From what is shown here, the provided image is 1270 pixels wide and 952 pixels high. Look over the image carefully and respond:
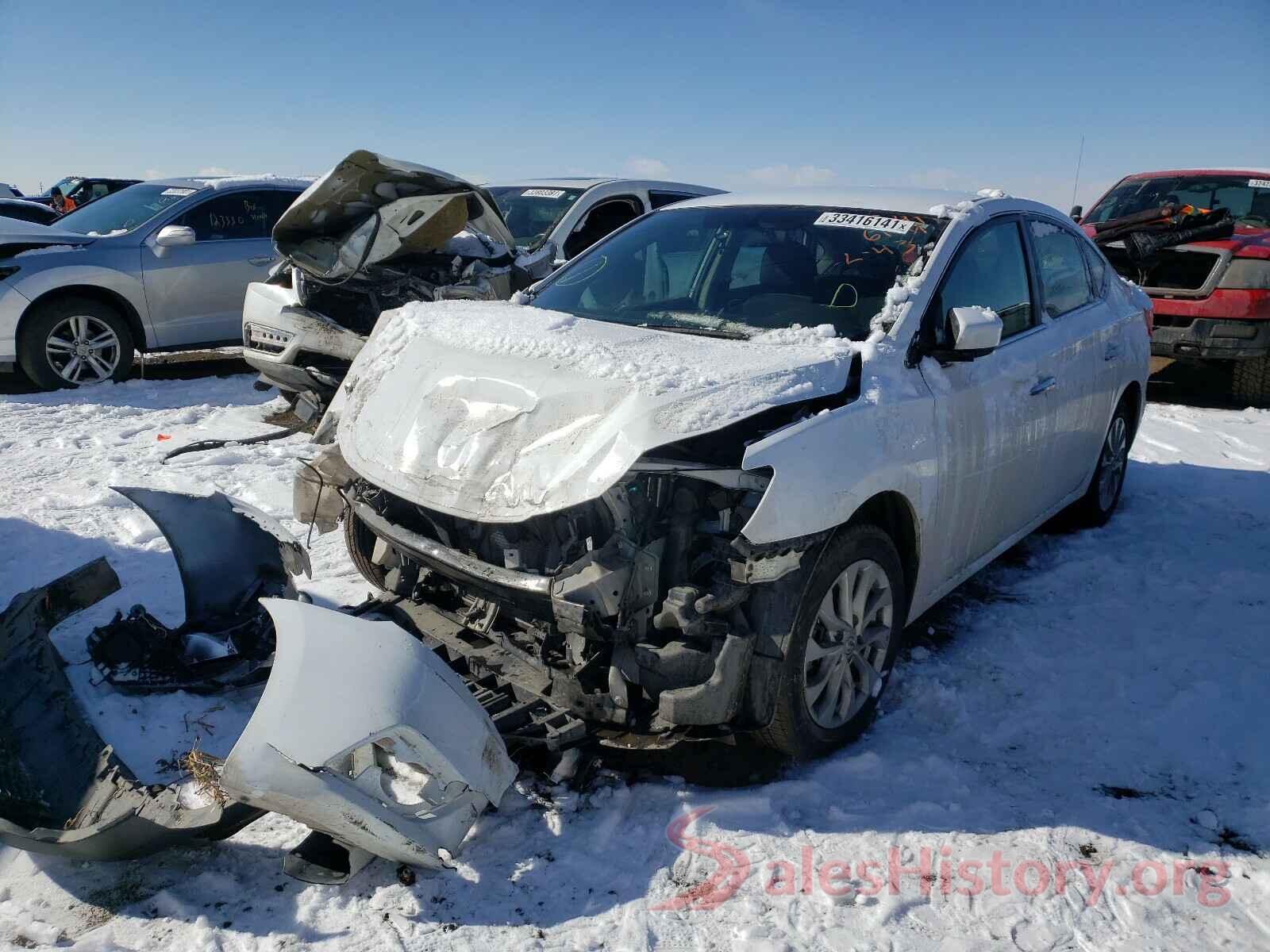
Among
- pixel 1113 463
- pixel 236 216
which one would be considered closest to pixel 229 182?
pixel 236 216

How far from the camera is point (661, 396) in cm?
272

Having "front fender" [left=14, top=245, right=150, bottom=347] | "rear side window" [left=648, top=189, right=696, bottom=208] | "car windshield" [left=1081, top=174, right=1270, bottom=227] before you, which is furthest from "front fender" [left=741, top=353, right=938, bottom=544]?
"car windshield" [left=1081, top=174, right=1270, bottom=227]

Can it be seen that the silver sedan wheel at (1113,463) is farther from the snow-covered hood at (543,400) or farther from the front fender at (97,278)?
the front fender at (97,278)

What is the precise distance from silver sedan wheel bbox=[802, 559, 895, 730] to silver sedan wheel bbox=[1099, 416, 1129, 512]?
271cm

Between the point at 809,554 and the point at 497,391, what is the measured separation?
112 cm

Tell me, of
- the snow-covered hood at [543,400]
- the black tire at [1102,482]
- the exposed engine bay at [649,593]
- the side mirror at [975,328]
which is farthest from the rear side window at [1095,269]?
the exposed engine bay at [649,593]

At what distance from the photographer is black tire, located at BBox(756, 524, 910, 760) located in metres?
2.82

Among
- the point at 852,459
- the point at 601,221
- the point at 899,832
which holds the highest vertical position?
the point at 601,221

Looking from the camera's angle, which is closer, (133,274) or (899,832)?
(899,832)

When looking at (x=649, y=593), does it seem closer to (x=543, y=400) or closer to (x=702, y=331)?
(x=543, y=400)

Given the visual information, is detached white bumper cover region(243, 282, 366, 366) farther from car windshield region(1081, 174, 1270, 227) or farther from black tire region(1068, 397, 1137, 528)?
car windshield region(1081, 174, 1270, 227)

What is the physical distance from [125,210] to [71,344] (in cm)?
159

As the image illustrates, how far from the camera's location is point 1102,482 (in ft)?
17.5

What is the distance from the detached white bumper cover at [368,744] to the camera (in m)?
2.20
